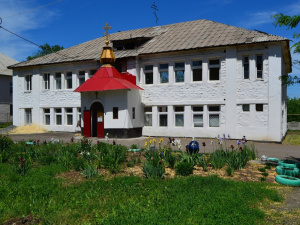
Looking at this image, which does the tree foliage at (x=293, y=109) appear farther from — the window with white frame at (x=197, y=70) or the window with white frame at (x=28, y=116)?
the window with white frame at (x=28, y=116)

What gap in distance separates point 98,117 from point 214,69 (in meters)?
9.05

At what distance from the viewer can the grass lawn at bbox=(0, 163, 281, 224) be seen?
439 cm

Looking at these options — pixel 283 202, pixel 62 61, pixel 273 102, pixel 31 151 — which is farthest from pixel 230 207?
pixel 62 61

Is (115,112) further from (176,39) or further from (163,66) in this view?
(176,39)

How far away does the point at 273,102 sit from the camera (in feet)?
58.5

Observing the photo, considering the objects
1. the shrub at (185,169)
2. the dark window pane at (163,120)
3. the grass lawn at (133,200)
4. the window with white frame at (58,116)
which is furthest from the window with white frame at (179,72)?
the grass lawn at (133,200)

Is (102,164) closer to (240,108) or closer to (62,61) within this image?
(240,108)

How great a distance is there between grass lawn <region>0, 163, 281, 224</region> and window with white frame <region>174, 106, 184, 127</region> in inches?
555

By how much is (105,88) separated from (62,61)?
784 centimetres

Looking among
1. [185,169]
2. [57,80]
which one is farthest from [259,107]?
[57,80]

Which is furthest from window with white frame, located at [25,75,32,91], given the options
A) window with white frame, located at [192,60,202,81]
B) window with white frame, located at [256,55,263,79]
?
window with white frame, located at [256,55,263,79]

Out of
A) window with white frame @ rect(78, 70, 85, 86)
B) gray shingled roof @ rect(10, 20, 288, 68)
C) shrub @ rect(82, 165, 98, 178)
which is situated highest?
gray shingled roof @ rect(10, 20, 288, 68)

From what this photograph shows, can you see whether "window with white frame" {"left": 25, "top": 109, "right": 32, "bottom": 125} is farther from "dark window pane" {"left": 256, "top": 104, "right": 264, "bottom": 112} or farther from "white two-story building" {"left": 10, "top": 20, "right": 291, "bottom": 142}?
"dark window pane" {"left": 256, "top": 104, "right": 264, "bottom": 112}

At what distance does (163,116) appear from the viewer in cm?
2166
